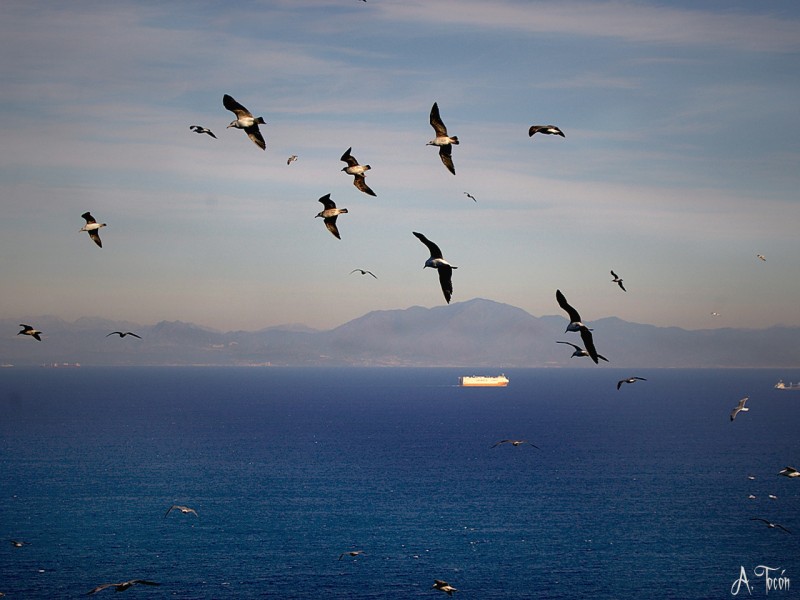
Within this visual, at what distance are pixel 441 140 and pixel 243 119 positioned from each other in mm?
7386

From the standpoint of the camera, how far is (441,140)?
32625 mm

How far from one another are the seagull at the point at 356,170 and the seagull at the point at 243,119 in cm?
453

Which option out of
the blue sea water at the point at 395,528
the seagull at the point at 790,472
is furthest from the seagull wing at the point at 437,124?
the blue sea water at the point at 395,528

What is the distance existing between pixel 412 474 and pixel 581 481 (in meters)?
32.5

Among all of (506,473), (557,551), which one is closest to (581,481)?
A: (506,473)

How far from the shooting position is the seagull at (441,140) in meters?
32.2

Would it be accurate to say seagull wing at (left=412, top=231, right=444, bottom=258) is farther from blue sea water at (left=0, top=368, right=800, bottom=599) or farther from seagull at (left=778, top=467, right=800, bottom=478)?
blue sea water at (left=0, top=368, right=800, bottom=599)

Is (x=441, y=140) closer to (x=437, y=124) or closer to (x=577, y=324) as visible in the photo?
(x=437, y=124)

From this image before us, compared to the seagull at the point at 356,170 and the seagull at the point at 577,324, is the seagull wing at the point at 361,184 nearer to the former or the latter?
the seagull at the point at 356,170

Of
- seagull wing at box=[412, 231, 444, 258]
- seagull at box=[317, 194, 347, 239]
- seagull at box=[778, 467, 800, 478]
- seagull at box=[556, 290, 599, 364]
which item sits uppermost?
seagull at box=[317, 194, 347, 239]

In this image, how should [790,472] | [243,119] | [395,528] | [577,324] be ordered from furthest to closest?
1. [395,528]
2. [790,472]
3. [243,119]
4. [577,324]

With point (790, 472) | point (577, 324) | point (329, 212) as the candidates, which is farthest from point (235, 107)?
point (790, 472)

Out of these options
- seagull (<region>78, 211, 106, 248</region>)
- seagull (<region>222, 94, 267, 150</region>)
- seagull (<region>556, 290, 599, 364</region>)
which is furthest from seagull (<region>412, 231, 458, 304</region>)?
seagull (<region>78, 211, 106, 248</region>)

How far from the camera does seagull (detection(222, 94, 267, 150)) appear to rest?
30406 millimetres
